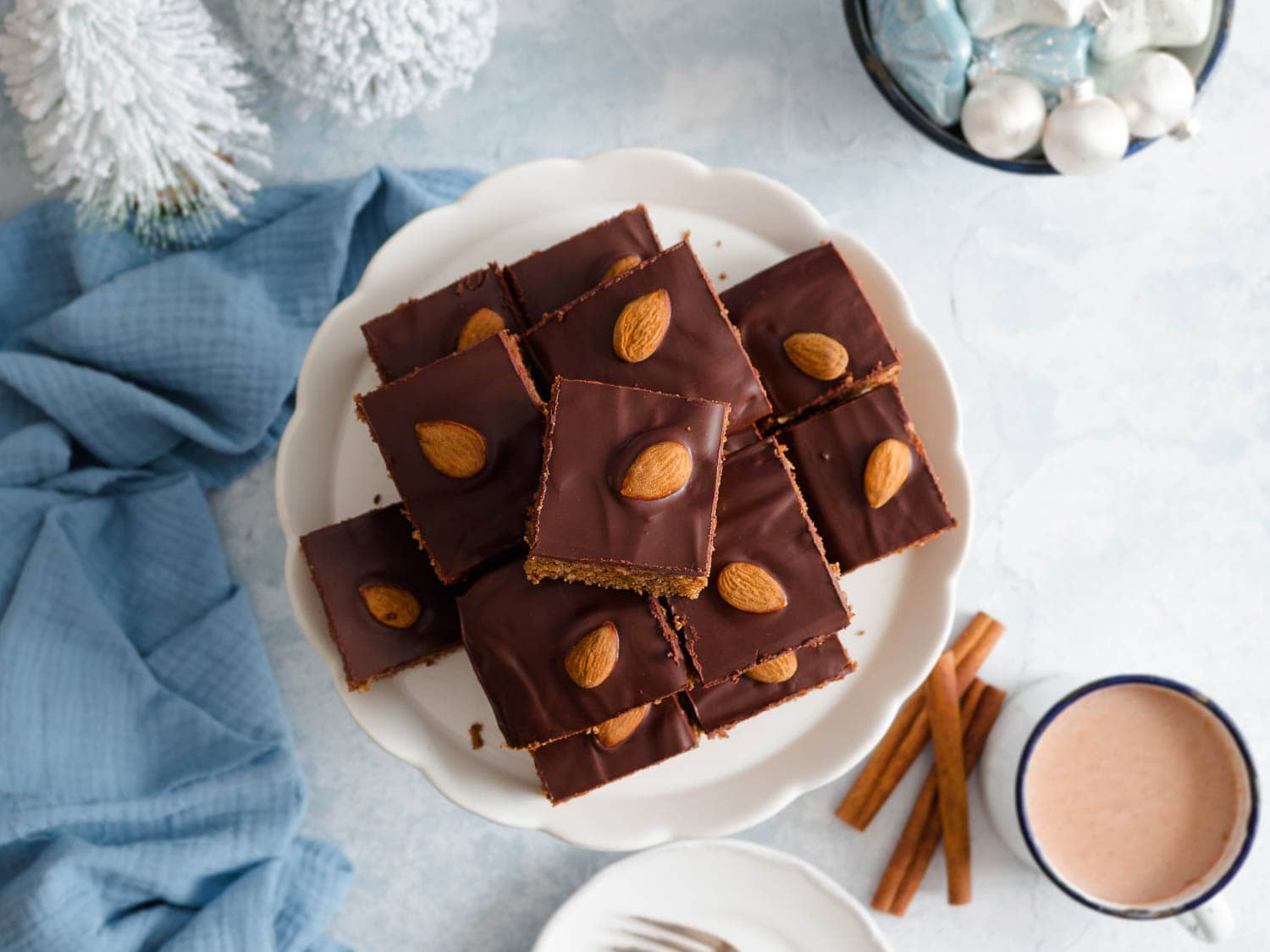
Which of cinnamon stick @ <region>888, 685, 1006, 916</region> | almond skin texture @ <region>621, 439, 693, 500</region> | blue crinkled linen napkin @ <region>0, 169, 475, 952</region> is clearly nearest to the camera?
almond skin texture @ <region>621, 439, 693, 500</region>

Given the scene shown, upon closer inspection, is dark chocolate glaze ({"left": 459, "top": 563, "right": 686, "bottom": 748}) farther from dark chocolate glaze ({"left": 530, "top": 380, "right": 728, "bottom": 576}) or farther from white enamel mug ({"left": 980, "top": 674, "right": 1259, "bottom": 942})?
white enamel mug ({"left": 980, "top": 674, "right": 1259, "bottom": 942})

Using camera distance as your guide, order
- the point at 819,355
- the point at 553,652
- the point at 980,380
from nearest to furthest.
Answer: the point at 553,652
the point at 819,355
the point at 980,380

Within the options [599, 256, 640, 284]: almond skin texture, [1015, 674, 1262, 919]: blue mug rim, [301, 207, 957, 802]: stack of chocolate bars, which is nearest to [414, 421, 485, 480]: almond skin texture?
[301, 207, 957, 802]: stack of chocolate bars

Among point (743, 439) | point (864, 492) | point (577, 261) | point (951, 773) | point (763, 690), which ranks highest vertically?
point (577, 261)

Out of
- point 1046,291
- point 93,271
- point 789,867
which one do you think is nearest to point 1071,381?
point 1046,291

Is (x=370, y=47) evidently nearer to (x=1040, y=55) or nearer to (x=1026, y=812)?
(x=1040, y=55)

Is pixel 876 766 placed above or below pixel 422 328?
below

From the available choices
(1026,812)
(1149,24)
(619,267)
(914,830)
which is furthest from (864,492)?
(1149,24)
